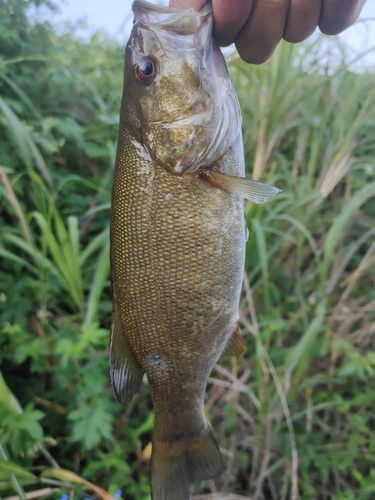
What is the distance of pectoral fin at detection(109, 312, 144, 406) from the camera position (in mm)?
853

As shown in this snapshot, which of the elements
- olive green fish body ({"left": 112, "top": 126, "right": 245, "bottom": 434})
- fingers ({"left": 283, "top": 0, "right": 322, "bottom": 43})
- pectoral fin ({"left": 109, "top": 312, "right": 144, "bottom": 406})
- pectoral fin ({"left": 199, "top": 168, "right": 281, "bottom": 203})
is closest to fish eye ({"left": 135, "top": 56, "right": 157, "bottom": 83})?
olive green fish body ({"left": 112, "top": 126, "right": 245, "bottom": 434})

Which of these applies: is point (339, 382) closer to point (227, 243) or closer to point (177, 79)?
point (227, 243)

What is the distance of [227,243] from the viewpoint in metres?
0.85

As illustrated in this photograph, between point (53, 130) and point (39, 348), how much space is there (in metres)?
1.25

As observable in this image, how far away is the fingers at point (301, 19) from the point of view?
35.2 inches

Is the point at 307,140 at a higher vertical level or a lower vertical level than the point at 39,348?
higher

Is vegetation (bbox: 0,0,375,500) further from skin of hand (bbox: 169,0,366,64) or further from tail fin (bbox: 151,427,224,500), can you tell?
skin of hand (bbox: 169,0,366,64)

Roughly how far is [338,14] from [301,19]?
0.09 m

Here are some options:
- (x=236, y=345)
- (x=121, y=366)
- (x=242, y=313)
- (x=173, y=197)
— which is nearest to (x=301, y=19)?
(x=173, y=197)

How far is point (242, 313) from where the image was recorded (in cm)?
163

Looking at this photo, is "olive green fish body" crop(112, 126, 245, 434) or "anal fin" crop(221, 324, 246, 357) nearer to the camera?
"olive green fish body" crop(112, 126, 245, 434)

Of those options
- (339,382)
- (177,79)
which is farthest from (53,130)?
(339,382)

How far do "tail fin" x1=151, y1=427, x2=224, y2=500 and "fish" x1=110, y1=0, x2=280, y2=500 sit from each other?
0.20 metres

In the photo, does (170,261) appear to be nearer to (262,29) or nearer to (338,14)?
(262,29)
